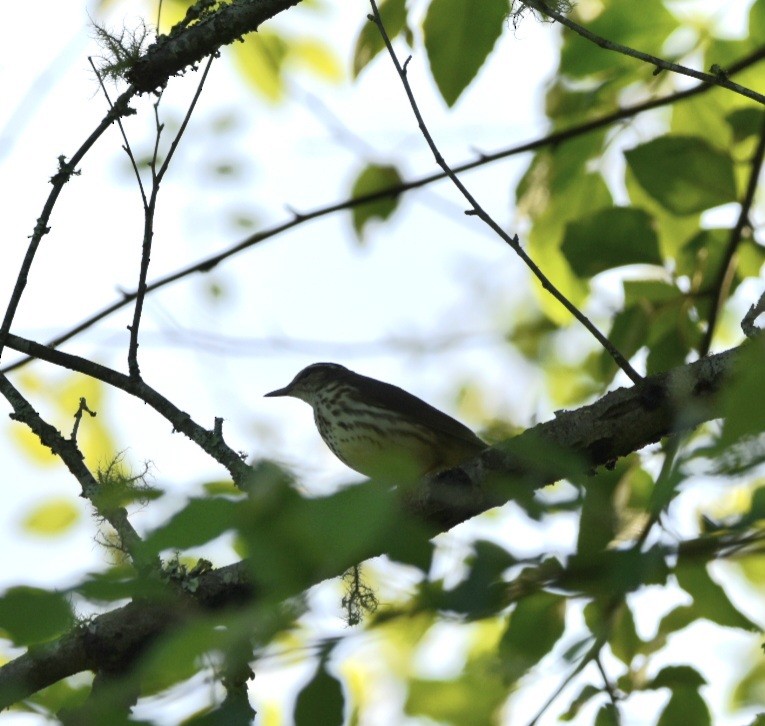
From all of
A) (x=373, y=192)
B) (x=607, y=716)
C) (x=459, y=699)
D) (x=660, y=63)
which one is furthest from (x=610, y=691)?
(x=373, y=192)

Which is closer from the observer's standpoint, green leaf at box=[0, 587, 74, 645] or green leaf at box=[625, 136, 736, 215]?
green leaf at box=[0, 587, 74, 645]

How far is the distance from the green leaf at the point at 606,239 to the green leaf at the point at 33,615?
2849 mm

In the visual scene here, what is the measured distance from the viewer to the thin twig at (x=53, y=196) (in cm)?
296

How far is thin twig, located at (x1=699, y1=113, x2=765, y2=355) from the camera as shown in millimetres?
3990

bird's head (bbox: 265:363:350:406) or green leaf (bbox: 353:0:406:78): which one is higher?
bird's head (bbox: 265:363:350:406)

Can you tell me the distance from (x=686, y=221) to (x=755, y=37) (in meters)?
0.77

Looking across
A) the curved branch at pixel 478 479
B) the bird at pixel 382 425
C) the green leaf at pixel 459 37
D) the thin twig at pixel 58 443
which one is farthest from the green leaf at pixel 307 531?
the bird at pixel 382 425

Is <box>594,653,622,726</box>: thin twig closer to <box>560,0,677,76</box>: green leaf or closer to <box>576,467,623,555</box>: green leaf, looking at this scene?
<box>576,467,623,555</box>: green leaf

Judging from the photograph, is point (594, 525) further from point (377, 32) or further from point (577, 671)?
point (377, 32)

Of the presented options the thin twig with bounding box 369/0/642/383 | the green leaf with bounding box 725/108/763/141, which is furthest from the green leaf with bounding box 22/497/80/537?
the green leaf with bounding box 725/108/763/141

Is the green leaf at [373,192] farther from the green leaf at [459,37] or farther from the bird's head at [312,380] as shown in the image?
the bird's head at [312,380]

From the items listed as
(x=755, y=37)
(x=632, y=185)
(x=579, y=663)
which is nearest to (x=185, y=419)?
(x=579, y=663)

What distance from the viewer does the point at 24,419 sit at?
3.15m

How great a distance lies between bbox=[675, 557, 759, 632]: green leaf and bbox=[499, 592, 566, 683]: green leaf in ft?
1.02
